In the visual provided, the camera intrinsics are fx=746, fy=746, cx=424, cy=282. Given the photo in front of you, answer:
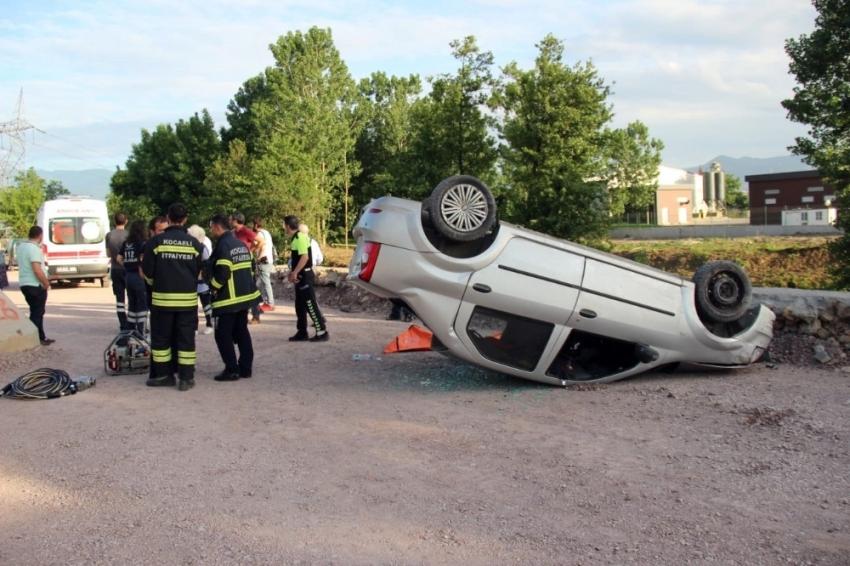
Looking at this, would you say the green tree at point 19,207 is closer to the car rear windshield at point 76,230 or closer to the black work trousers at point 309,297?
the car rear windshield at point 76,230

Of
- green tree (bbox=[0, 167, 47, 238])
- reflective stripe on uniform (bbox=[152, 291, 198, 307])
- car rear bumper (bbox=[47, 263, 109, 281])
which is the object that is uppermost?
green tree (bbox=[0, 167, 47, 238])

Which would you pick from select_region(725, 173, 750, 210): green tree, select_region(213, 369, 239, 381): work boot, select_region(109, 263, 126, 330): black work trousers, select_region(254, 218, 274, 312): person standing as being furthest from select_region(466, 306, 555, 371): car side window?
select_region(725, 173, 750, 210): green tree

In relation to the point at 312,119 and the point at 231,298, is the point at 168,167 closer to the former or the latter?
the point at 312,119

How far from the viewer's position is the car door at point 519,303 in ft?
23.1

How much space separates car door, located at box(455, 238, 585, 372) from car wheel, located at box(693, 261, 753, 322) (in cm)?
145

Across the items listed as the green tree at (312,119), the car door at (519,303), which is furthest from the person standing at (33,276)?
the green tree at (312,119)

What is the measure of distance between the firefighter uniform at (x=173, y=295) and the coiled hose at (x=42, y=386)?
90 cm

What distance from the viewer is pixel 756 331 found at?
→ 7.98 m

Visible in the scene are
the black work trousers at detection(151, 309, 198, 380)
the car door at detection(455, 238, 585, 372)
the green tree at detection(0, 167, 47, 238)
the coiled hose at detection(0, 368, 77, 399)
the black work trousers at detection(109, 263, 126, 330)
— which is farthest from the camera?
the green tree at detection(0, 167, 47, 238)

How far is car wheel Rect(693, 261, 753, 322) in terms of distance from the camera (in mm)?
7699

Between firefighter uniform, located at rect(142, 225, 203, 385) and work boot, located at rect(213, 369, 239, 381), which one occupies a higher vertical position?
firefighter uniform, located at rect(142, 225, 203, 385)

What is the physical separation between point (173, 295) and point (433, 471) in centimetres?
389

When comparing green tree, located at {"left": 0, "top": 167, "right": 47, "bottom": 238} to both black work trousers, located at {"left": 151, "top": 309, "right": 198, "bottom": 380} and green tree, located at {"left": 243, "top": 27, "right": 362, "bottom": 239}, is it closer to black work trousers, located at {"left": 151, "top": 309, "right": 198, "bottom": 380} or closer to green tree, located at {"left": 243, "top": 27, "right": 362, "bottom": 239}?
green tree, located at {"left": 243, "top": 27, "right": 362, "bottom": 239}

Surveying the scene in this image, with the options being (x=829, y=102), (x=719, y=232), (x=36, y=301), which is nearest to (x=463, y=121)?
(x=829, y=102)
